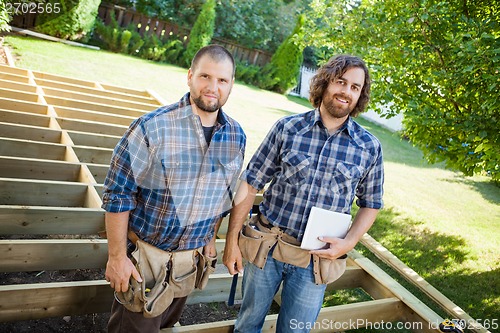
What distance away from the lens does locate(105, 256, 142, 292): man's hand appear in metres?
1.91

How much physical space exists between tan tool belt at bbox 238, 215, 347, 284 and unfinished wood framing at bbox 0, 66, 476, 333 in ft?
2.13

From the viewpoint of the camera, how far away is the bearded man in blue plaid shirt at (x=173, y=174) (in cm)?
185

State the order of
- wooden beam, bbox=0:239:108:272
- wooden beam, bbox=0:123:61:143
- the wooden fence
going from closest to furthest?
wooden beam, bbox=0:239:108:272, wooden beam, bbox=0:123:61:143, the wooden fence

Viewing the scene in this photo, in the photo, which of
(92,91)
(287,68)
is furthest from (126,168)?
(287,68)

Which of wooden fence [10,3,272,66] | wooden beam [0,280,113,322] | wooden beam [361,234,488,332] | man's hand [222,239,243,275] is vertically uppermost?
wooden fence [10,3,272,66]

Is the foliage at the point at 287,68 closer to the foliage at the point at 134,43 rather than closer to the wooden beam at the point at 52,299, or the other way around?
the foliage at the point at 134,43

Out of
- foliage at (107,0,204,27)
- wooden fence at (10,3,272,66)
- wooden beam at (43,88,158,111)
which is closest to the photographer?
wooden beam at (43,88,158,111)

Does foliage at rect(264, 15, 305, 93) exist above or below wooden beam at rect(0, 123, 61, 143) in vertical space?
above

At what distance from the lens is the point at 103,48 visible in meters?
14.3

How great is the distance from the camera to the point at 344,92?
7.00ft

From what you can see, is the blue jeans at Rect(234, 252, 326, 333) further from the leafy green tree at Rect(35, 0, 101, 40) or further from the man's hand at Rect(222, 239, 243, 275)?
the leafy green tree at Rect(35, 0, 101, 40)

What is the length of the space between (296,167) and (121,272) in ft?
3.35

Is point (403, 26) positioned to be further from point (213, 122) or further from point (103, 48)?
point (103, 48)

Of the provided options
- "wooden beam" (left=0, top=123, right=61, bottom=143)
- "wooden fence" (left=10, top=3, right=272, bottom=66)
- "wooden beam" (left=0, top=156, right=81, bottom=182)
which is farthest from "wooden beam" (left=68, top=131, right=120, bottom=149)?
"wooden fence" (left=10, top=3, right=272, bottom=66)
